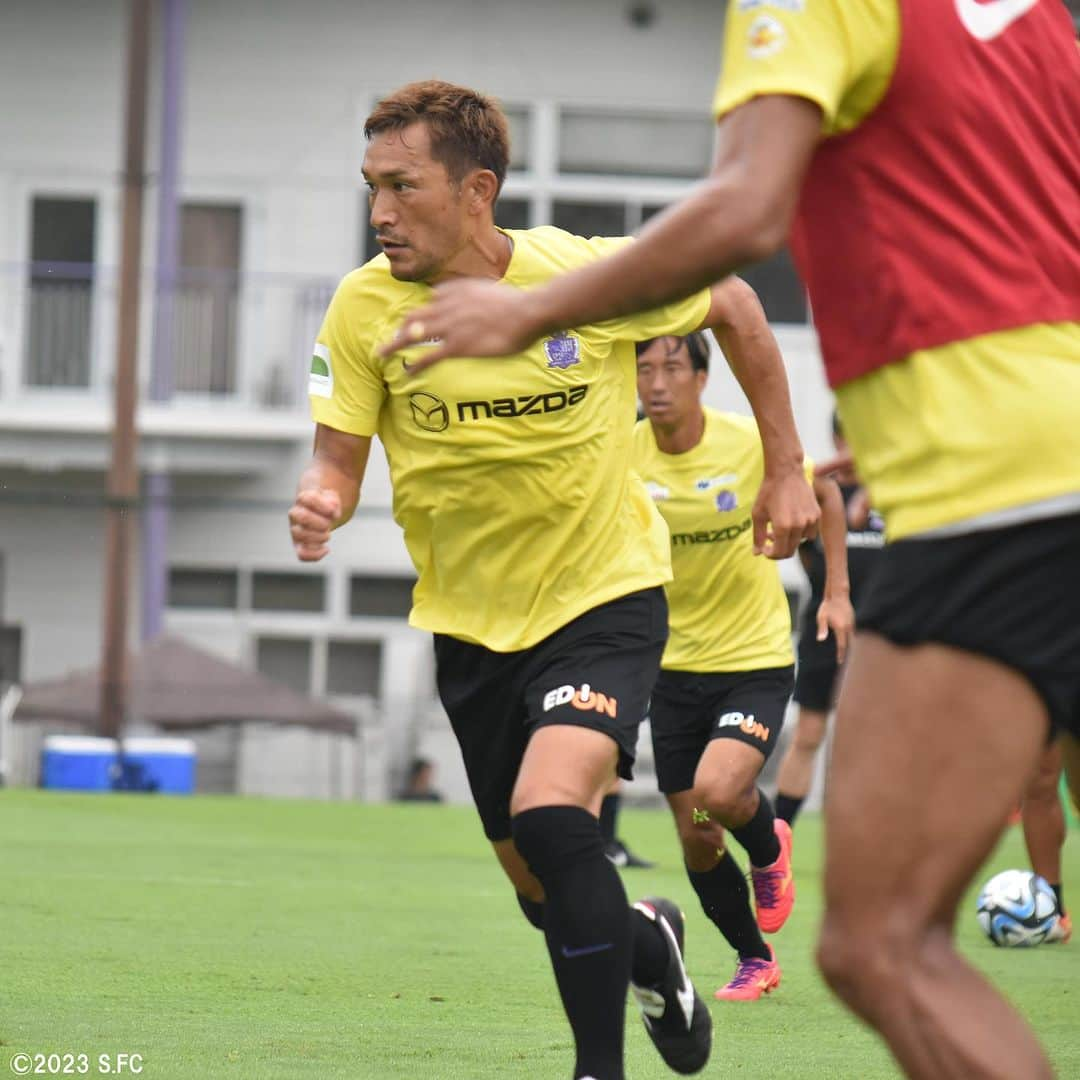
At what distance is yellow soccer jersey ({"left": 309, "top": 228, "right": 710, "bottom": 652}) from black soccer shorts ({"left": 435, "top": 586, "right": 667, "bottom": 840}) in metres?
0.04

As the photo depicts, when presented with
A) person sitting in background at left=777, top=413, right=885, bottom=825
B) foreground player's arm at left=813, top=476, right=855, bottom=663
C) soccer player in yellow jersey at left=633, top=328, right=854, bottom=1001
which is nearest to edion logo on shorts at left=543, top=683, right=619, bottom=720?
soccer player in yellow jersey at left=633, top=328, right=854, bottom=1001

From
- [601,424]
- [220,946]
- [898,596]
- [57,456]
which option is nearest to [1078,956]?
[220,946]

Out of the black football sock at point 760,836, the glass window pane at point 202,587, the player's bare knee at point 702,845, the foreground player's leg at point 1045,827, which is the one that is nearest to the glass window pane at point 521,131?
the glass window pane at point 202,587

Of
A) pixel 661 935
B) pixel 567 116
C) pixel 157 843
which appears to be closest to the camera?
pixel 661 935

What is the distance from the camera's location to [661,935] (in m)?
4.86

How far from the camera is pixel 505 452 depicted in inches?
193

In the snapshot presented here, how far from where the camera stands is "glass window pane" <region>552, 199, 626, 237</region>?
2545 cm

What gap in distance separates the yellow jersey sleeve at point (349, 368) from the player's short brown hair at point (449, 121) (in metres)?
0.35

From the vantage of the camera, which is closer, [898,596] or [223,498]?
[898,596]

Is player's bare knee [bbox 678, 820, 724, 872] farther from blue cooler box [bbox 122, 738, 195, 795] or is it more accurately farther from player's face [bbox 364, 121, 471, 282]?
blue cooler box [bbox 122, 738, 195, 795]

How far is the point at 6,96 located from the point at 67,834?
14665 millimetres

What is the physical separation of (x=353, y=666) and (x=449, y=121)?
807 inches

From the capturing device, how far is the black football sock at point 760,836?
7234 mm

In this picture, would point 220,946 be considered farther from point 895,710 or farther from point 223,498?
point 223,498
